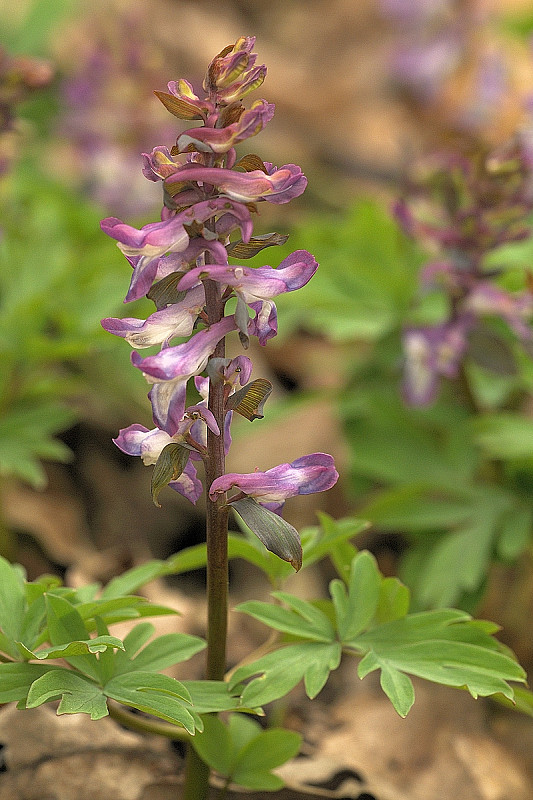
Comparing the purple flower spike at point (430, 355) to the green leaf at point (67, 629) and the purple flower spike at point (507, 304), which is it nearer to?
the purple flower spike at point (507, 304)

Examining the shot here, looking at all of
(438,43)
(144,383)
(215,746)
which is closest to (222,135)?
(215,746)

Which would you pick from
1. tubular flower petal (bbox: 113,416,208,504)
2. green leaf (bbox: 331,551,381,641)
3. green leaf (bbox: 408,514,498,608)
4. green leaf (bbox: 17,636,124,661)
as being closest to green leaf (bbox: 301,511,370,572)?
green leaf (bbox: 331,551,381,641)

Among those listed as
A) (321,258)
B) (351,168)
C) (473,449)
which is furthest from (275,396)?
(351,168)

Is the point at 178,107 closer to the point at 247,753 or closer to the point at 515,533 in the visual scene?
the point at 247,753

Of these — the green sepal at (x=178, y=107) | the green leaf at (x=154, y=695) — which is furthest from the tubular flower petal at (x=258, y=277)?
the green leaf at (x=154, y=695)

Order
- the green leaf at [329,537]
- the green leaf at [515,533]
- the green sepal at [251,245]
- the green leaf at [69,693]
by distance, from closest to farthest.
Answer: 1. the green leaf at [69,693]
2. the green sepal at [251,245]
3. the green leaf at [329,537]
4. the green leaf at [515,533]

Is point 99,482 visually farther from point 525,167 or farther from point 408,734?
point 525,167
